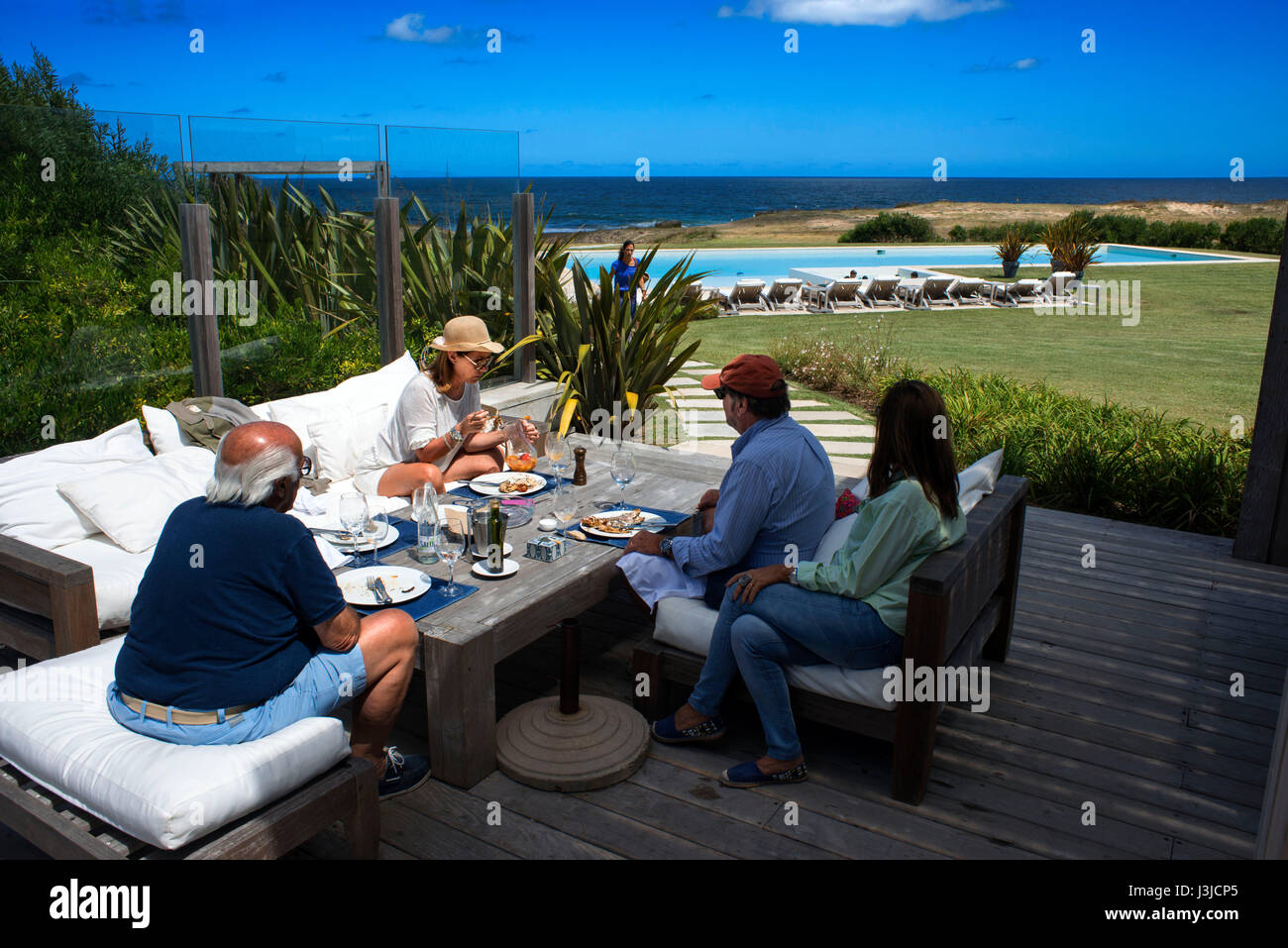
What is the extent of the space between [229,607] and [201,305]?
9.06 ft

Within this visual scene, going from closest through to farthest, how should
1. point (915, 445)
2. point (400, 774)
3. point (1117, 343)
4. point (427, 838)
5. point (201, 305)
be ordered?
point (427, 838)
point (915, 445)
point (400, 774)
point (201, 305)
point (1117, 343)

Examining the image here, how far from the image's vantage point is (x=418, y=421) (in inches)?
168

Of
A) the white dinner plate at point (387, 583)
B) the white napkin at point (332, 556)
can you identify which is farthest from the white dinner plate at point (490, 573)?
the white napkin at point (332, 556)

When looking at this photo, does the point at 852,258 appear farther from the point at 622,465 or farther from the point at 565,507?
the point at 565,507

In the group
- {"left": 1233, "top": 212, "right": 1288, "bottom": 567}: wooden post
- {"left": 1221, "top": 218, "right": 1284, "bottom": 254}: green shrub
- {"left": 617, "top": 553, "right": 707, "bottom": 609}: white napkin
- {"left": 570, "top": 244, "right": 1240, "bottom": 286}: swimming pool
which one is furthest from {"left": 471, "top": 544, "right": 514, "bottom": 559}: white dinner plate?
{"left": 1221, "top": 218, "right": 1284, "bottom": 254}: green shrub

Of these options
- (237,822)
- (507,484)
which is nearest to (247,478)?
(237,822)

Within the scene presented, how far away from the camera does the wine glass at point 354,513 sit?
2951 mm

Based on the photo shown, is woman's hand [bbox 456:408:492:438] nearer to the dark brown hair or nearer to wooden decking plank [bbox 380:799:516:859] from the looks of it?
wooden decking plank [bbox 380:799:516:859]

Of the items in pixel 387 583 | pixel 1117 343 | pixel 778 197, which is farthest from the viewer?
pixel 778 197

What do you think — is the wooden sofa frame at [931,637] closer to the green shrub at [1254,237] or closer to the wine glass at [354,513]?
the wine glass at [354,513]

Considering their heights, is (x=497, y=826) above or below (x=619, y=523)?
below

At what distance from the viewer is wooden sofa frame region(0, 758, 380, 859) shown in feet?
6.19

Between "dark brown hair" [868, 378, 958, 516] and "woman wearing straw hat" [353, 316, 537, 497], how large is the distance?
2147 mm

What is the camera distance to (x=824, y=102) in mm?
79000
